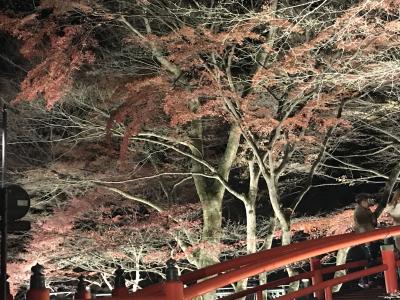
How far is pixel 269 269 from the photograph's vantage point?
489 centimetres

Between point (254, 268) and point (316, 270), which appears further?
point (316, 270)

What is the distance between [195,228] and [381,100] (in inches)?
245

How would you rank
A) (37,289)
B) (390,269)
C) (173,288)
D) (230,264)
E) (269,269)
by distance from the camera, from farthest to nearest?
(390,269) → (230,264) → (269,269) → (37,289) → (173,288)

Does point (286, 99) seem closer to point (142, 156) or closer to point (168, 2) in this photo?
point (168, 2)

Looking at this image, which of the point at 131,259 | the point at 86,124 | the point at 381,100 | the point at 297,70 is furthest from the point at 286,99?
the point at 131,259

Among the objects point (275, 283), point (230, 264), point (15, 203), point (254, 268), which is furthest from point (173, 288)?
point (15, 203)

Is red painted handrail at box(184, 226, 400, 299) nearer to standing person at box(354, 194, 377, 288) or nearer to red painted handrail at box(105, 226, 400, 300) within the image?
red painted handrail at box(105, 226, 400, 300)

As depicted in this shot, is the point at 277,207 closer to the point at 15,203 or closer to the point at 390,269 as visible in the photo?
the point at 390,269

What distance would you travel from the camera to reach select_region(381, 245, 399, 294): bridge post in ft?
22.9

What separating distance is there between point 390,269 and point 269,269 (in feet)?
9.27

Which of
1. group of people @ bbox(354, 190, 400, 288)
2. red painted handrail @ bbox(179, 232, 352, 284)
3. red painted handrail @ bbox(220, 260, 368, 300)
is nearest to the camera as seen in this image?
red painted handrail @ bbox(179, 232, 352, 284)

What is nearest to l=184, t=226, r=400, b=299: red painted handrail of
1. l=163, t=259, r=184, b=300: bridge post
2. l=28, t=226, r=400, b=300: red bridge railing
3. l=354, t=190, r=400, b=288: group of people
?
l=28, t=226, r=400, b=300: red bridge railing

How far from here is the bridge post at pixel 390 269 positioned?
275 inches

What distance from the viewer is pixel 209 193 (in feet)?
47.5
